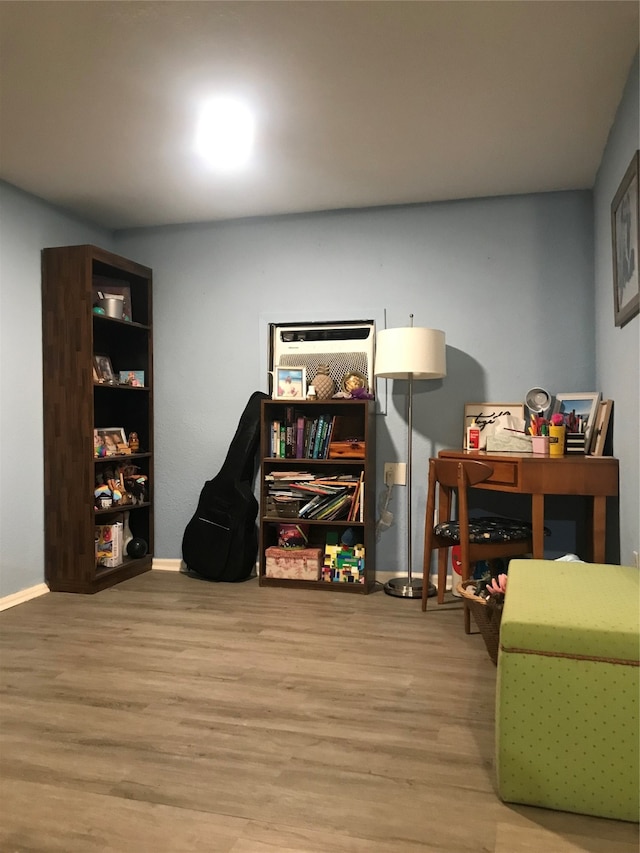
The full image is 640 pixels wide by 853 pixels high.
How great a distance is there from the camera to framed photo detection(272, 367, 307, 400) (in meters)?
4.10

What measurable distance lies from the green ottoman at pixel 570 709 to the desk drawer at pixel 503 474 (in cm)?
144

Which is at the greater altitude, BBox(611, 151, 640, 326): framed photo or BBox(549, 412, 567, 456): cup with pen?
BBox(611, 151, 640, 326): framed photo

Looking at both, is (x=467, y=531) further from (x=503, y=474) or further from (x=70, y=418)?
(x=70, y=418)

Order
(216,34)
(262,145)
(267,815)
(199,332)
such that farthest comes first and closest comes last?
(199,332), (262,145), (216,34), (267,815)

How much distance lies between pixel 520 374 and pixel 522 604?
2.28 meters

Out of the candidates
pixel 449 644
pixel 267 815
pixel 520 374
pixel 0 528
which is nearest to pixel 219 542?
pixel 0 528

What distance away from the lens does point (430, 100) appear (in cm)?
271

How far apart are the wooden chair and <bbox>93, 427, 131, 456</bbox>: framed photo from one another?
76.1 inches

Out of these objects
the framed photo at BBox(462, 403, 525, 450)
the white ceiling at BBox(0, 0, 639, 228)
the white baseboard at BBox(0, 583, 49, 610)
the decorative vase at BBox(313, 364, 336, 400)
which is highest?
the white ceiling at BBox(0, 0, 639, 228)

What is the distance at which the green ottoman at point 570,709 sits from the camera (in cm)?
160

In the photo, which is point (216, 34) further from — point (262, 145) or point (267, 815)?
point (267, 815)

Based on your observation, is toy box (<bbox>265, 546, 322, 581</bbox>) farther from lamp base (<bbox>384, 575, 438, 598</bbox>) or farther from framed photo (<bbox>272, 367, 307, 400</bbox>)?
framed photo (<bbox>272, 367, 307, 400</bbox>)

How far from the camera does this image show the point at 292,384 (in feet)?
13.5

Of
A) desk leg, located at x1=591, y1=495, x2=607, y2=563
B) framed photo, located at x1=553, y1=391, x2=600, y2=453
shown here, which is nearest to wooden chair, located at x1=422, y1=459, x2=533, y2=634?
desk leg, located at x1=591, y1=495, x2=607, y2=563
